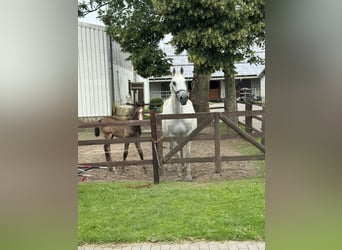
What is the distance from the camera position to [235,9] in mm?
8961

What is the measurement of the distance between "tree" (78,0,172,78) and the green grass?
214 inches

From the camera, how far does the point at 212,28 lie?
870 centimetres

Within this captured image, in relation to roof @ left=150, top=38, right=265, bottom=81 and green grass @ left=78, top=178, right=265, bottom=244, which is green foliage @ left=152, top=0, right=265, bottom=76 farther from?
green grass @ left=78, top=178, right=265, bottom=244

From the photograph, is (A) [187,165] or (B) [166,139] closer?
(B) [166,139]

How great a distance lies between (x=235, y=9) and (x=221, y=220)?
21.0ft

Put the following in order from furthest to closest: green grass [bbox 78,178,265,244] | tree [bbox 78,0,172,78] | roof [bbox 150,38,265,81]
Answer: roof [bbox 150,38,265,81], tree [bbox 78,0,172,78], green grass [bbox 78,178,265,244]

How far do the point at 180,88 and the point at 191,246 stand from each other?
300 cm

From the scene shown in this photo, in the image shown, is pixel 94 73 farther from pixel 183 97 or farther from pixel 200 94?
pixel 183 97

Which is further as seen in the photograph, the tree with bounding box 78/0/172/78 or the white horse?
the tree with bounding box 78/0/172/78

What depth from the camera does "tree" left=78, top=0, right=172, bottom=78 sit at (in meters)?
10.2

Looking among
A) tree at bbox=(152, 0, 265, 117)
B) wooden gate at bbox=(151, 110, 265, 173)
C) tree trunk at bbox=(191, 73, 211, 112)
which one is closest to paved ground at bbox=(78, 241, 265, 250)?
wooden gate at bbox=(151, 110, 265, 173)

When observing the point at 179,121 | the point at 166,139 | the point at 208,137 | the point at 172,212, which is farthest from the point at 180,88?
the point at 172,212

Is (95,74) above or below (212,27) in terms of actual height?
below
